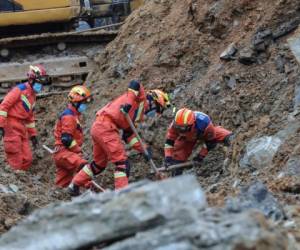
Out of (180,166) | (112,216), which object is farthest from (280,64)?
(112,216)

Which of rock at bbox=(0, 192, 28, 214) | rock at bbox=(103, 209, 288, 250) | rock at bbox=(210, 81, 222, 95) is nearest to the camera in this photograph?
rock at bbox=(103, 209, 288, 250)

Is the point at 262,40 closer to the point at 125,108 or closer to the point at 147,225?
the point at 125,108

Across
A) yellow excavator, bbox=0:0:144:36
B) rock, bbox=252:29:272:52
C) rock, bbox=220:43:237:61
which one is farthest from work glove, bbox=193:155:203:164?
yellow excavator, bbox=0:0:144:36

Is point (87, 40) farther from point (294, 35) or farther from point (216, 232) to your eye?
point (216, 232)

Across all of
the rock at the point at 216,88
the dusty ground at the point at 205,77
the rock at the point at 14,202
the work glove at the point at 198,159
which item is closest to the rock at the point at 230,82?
the dusty ground at the point at 205,77

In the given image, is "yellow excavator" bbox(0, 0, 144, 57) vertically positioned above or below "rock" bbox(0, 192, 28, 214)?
above

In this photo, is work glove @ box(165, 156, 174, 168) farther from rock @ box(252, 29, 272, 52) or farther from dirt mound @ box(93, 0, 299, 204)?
rock @ box(252, 29, 272, 52)

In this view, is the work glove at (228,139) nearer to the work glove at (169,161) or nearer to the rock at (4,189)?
the work glove at (169,161)

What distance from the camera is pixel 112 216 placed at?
4.17m

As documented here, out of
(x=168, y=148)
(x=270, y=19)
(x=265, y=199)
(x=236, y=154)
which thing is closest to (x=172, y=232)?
(x=265, y=199)

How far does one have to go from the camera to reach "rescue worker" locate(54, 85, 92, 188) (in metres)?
11.2

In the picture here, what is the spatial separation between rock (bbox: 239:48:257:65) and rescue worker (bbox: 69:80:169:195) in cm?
141

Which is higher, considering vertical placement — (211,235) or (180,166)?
(211,235)

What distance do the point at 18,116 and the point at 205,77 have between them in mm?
3019
